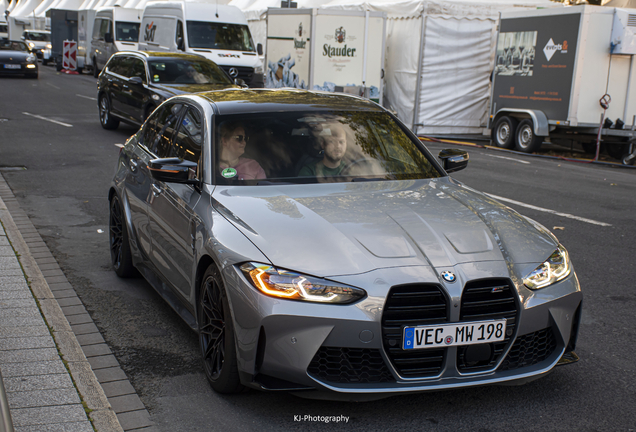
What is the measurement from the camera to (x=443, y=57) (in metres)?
19.9

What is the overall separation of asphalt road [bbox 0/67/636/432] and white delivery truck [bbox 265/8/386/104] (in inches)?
344

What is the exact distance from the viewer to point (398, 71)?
20.8m

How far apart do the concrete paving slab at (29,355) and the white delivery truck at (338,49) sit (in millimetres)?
16190

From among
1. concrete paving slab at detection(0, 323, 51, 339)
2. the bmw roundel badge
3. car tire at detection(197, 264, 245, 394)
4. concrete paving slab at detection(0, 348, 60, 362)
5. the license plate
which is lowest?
concrete paving slab at detection(0, 323, 51, 339)

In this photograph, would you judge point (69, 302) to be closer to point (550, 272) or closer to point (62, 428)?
point (62, 428)

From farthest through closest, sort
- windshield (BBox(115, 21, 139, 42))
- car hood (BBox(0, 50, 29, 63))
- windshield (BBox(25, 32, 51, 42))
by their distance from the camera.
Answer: windshield (BBox(25, 32, 51, 42)) → car hood (BBox(0, 50, 29, 63)) → windshield (BBox(115, 21, 139, 42))

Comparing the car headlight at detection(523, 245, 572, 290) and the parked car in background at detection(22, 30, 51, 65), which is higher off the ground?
the parked car in background at detection(22, 30, 51, 65)

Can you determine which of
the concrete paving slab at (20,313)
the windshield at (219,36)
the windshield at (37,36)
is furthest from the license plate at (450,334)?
the windshield at (37,36)

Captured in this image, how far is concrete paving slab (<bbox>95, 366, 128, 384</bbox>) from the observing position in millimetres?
4031

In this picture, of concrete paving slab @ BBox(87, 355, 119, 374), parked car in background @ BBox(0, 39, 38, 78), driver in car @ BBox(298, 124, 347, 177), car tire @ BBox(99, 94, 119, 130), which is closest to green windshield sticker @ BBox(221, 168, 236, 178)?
driver in car @ BBox(298, 124, 347, 177)

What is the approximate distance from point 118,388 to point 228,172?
141cm

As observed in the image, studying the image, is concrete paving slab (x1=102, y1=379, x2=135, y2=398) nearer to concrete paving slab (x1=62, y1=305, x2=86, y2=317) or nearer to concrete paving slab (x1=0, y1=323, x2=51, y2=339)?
concrete paving slab (x1=0, y1=323, x2=51, y2=339)

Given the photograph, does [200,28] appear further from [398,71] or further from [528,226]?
[528,226]

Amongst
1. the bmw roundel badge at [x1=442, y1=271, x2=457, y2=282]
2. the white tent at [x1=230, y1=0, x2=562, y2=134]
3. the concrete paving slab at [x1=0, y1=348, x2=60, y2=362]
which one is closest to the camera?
the bmw roundel badge at [x1=442, y1=271, x2=457, y2=282]
